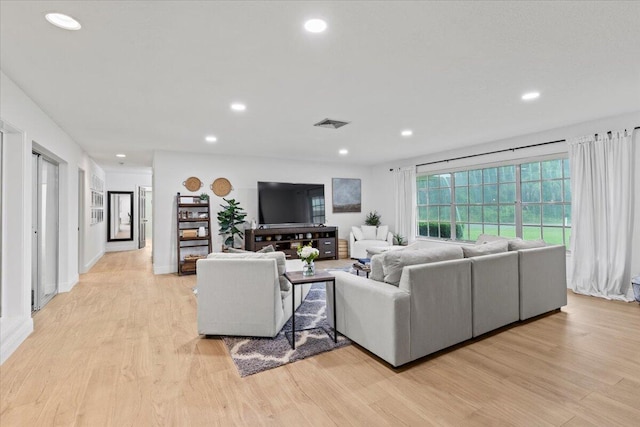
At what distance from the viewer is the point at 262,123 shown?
4.32 m

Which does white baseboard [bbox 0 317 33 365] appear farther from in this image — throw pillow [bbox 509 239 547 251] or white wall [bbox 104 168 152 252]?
white wall [bbox 104 168 152 252]

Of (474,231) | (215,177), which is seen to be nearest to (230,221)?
(215,177)

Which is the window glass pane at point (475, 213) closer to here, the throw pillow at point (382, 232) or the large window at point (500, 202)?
the large window at point (500, 202)

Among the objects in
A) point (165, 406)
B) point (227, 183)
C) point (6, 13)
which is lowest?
point (165, 406)

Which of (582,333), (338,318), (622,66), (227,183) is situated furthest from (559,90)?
(227,183)

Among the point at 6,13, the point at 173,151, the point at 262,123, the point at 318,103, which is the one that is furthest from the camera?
the point at 173,151

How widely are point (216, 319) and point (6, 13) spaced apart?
2.57 metres

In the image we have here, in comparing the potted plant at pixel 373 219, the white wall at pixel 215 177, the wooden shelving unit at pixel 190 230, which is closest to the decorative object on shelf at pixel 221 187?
the white wall at pixel 215 177

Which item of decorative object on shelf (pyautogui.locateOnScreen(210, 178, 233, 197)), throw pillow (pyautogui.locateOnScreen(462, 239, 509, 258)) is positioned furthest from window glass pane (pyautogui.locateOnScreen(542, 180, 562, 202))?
decorative object on shelf (pyautogui.locateOnScreen(210, 178, 233, 197))

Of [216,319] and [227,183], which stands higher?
[227,183]

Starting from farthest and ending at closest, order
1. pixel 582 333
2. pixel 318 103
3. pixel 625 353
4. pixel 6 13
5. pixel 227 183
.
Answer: pixel 227 183 < pixel 318 103 < pixel 582 333 < pixel 625 353 < pixel 6 13

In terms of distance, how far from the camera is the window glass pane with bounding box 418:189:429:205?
7180mm

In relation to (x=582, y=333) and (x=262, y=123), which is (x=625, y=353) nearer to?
(x=582, y=333)

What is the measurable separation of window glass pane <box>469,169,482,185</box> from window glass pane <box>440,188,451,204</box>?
0.52 m
